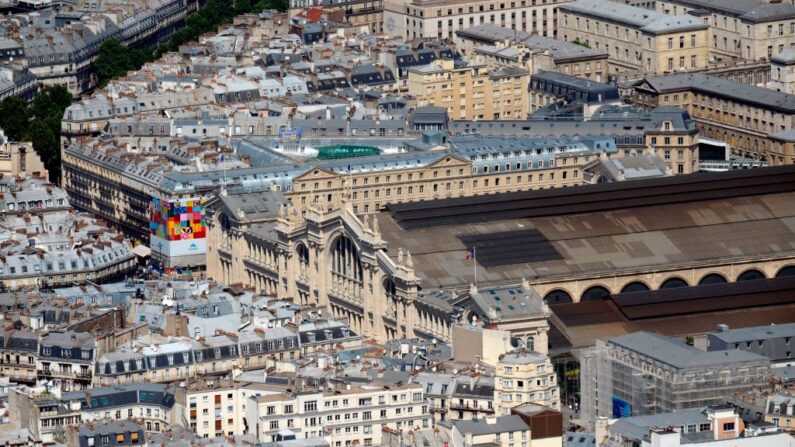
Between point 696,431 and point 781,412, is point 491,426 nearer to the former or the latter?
point 696,431

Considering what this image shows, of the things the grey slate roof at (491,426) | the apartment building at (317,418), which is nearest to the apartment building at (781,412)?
the grey slate roof at (491,426)

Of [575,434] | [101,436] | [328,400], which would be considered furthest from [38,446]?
[575,434]

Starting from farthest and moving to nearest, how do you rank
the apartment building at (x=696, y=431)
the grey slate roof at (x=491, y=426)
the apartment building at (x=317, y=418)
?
the apartment building at (x=317, y=418), the grey slate roof at (x=491, y=426), the apartment building at (x=696, y=431)

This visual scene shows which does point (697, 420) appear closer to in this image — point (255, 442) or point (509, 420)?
point (509, 420)

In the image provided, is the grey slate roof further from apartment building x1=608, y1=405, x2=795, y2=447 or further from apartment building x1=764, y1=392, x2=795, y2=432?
apartment building x1=764, y1=392, x2=795, y2=432

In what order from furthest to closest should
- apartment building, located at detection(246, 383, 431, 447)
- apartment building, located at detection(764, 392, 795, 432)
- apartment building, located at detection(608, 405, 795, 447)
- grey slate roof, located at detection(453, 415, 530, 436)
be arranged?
apartment building, located at detection(246, 383, 431, 447) → apartment building, located at detection(764, 392, 795, 432) → grey slate roof, located at detection(453, 415, 530, 436) → apartment building, located at detection(608, 405, 795, 447)

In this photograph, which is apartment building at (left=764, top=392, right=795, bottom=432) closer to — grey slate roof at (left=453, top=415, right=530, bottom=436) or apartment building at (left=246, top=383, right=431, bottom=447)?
grey slate roof at (left=453, top=415, right=530, bottom=436)

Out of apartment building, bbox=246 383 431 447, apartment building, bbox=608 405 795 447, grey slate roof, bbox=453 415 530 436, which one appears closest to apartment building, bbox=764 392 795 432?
apartment building, bbox=608 405 795 447

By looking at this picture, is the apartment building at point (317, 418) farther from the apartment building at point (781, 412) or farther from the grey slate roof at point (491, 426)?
the apartment building at point (781, 412)

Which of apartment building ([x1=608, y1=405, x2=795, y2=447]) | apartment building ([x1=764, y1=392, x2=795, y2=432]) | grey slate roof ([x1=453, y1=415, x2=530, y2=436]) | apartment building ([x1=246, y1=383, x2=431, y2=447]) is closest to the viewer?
apartment building ([x1=608, y1=405, x2=795, y2=447])

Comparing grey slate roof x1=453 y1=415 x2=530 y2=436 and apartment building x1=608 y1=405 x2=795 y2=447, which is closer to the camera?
apartment building x1=608 y1=405 x2=795 y2=447
